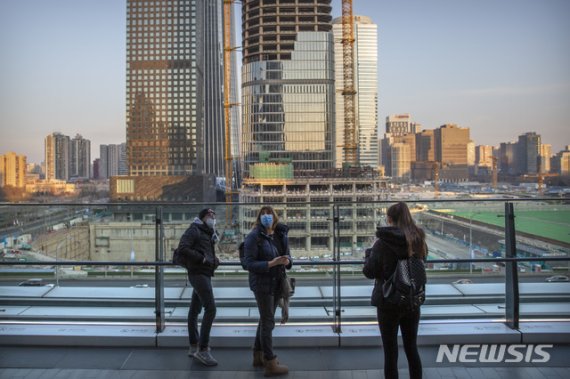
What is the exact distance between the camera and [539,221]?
4.88 m

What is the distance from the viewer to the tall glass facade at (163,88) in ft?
359

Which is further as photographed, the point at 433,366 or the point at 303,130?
the point at 303,130

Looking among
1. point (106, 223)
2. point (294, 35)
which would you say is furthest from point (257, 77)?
point (106, 223)

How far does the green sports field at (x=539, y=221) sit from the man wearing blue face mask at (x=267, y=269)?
7.29ft

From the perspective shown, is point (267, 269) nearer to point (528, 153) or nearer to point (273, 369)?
point (273, 369)

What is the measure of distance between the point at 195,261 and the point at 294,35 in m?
92.2

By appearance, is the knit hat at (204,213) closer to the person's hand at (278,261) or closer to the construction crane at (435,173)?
the person's hand at (278,261)

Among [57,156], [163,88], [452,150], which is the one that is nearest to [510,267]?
[57,156]

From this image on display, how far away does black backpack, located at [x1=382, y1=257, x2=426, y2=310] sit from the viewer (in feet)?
10.3

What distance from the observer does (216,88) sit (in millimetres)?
175375

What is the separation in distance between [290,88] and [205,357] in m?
86.7

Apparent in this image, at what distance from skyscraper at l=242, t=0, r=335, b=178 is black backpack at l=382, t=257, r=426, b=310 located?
8294cm

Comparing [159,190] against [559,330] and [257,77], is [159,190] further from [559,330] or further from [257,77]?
[559,330]

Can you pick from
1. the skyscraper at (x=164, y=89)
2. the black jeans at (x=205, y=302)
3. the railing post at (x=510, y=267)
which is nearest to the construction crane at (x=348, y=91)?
the skyscraper at (x=164, y=89)
